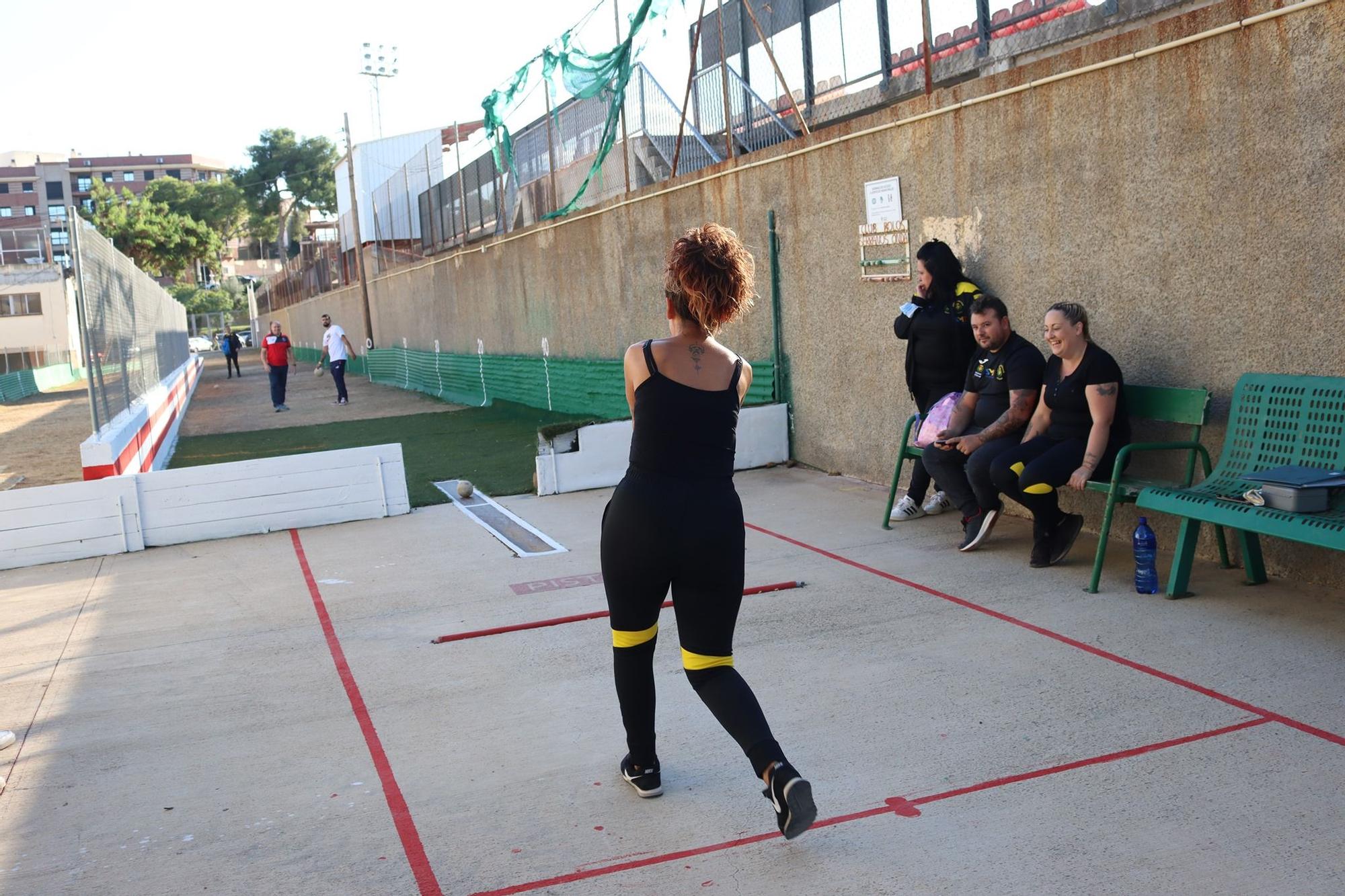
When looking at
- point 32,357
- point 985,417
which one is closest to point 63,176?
point 32,357

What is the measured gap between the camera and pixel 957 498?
689 centimetres

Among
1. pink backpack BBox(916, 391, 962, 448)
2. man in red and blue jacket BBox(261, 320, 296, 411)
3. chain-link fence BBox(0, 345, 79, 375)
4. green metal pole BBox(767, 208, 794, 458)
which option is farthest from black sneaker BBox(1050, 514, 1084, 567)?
chain-link fence BBox(0, 345, 79, 375)

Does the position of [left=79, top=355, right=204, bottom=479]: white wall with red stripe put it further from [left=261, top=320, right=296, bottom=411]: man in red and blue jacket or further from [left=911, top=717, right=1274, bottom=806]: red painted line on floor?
[left=911, top=717, right=1274, bottom=806]: red painted line on floor

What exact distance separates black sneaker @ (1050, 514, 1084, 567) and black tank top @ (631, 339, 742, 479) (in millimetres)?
3528

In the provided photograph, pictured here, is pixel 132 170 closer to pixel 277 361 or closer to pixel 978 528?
pixel 277 361

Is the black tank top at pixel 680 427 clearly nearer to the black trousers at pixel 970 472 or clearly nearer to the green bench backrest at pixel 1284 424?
the green bench backrest at pixel 1284 424

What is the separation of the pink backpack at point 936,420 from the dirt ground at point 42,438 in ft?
27.8

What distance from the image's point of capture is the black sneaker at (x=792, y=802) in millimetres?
3066

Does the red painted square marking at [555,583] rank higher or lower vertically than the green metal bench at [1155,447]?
lower

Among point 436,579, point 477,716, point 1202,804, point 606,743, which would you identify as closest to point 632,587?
point 606,743

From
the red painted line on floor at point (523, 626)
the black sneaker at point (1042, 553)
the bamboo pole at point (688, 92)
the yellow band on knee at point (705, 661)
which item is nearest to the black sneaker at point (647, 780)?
the yellow band on knee at point (705, 661)

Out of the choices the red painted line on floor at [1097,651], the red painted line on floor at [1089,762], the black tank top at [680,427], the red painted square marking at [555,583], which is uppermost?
the black tank top at [680,427]

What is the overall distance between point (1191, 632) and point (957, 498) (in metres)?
2.04

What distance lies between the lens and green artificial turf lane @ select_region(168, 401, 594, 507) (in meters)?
10.9
